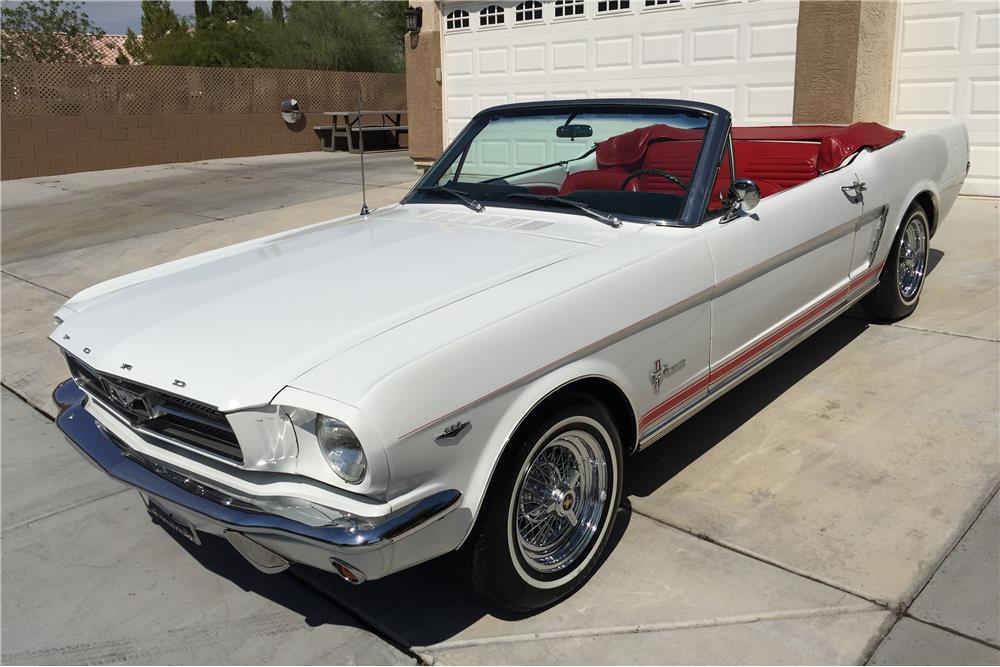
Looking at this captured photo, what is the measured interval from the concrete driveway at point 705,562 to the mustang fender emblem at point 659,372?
59 centimetres

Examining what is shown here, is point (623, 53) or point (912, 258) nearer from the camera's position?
point (912, 258)

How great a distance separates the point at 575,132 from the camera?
13.2 feet

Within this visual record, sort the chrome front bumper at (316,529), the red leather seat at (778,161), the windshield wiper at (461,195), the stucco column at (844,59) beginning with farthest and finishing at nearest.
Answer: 1. the stucco column at (844,59)
2. the red leather seat at (778,161)
3. the windshield wiper at (461,195)
4. the chrome front bumper at (316,529)

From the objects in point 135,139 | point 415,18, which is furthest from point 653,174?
point 135,139

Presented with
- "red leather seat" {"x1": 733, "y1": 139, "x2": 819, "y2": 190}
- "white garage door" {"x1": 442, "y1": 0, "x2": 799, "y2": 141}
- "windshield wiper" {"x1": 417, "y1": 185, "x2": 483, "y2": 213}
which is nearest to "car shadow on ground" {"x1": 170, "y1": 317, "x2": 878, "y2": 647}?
"windshield wiper" {"x1": 417, "y1": 185, "x2": 483, "y2": 213}

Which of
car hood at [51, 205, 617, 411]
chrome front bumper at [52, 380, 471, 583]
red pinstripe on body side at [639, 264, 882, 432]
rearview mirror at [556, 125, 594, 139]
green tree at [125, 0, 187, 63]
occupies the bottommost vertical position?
chrome front bumper at [52, 380, 471, 583]

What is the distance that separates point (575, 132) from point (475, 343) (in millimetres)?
1839

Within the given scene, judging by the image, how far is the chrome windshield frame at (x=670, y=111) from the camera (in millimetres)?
3496

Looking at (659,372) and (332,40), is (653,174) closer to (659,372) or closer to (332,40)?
(659,372)

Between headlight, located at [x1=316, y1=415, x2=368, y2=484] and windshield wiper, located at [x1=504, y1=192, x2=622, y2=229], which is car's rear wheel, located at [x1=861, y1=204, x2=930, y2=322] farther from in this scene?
headlight, located at [x1=316, y1=415, x2=368, y2=484]

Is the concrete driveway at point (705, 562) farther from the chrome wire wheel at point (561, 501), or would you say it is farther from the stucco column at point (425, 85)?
the stucco column at point (425, 85)

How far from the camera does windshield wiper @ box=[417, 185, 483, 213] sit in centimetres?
396

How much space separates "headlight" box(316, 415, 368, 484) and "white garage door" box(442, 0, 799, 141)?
27.1ft

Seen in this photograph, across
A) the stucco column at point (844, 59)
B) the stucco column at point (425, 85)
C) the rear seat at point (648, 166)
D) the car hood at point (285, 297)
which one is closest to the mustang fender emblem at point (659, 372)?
the car hood at point (285, 297)
